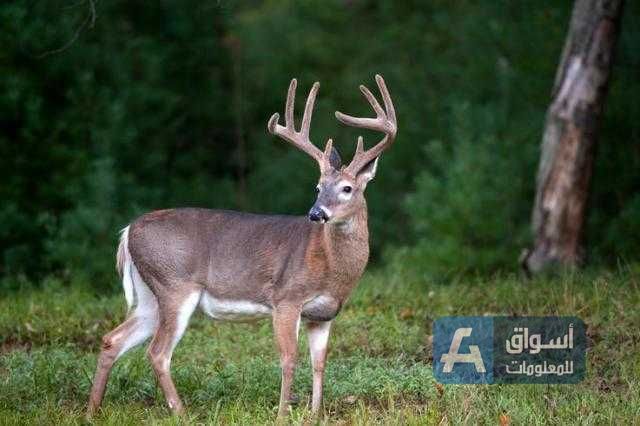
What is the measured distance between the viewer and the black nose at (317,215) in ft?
21.9

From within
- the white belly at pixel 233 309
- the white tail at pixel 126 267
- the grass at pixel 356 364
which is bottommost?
the grass at pixel 356 364

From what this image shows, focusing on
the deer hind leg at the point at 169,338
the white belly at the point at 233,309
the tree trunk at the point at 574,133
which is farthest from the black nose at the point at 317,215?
the tree trunk at the point at 574,133

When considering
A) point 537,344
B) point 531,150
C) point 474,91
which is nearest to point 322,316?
point 537,344

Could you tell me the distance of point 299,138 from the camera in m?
7.25

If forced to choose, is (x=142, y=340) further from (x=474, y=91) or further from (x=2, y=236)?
(x=474, y=91)

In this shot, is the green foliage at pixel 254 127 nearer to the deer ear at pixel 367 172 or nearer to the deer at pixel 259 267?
the deer at pixel 259 267

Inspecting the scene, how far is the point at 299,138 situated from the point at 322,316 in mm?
1074

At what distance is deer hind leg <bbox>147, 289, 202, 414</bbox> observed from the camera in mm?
6898

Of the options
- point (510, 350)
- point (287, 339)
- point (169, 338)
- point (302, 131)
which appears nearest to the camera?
point (287, 339)

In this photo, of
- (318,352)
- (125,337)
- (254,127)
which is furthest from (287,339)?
(254,127)

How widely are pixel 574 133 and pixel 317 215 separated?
4.29 meters

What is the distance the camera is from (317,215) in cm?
669

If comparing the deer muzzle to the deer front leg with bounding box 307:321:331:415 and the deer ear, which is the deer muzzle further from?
the deer front leg with bounding box 307:321:331:415

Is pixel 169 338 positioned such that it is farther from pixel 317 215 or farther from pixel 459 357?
pixel 459 357
